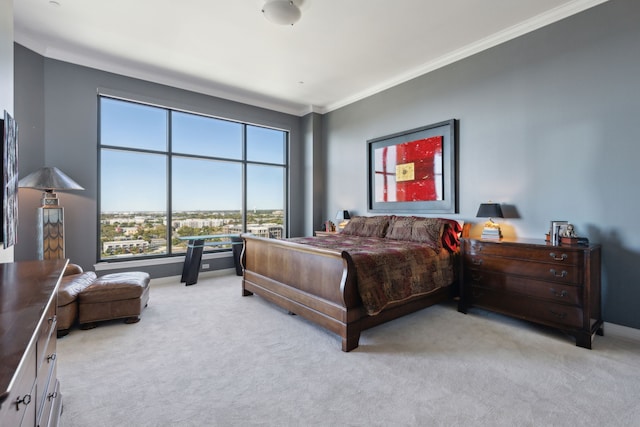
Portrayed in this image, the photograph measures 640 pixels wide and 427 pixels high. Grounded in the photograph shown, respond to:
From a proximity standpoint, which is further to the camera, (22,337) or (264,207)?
(264,207)

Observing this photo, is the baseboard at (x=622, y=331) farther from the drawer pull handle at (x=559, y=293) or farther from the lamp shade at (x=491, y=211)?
the lamp shade at (x=491, y=211)

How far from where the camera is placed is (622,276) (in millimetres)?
2670

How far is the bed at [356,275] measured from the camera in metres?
2.46

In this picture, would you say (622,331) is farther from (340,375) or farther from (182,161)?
(182,161)

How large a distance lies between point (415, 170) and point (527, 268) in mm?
2006

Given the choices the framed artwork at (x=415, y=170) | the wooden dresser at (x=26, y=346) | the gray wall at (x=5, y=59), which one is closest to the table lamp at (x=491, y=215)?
the framed artwork at (x=415, y=170)

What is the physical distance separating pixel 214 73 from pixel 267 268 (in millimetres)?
2995

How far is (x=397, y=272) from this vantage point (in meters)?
2.77

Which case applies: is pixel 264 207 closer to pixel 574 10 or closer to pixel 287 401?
pixel 287 401

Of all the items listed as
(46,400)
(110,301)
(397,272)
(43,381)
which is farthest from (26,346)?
(110,301)

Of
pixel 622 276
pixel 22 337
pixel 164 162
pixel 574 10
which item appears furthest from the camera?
pixel 164 162

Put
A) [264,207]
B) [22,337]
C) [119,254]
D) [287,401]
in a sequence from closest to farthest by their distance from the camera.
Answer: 1. [22,337]
2. [287,401]
3. [119,254]
4. [264,207]

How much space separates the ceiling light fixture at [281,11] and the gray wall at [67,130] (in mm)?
2564

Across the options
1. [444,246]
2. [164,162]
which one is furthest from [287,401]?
[164,162]
